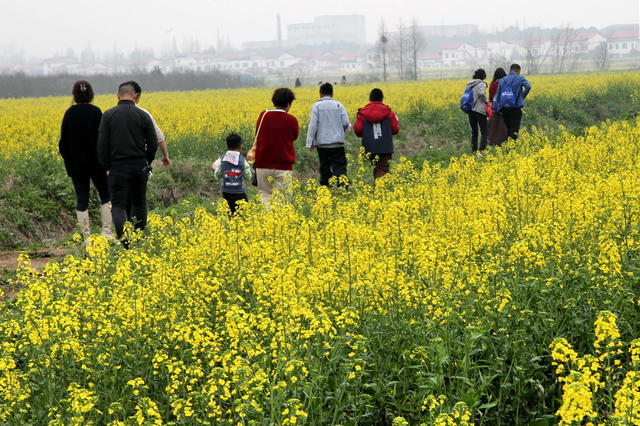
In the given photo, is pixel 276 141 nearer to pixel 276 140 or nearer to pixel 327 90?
pixel 276 140

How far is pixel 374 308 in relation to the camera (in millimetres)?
5484

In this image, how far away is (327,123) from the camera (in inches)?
462

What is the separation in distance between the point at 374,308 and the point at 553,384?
1.35 metres

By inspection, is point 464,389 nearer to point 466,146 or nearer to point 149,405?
point 149,405

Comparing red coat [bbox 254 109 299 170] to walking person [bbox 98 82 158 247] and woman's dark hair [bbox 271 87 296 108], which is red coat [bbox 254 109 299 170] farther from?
walking person [bbox 98 82 158 247]

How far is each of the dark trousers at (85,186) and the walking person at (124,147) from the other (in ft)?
2.49

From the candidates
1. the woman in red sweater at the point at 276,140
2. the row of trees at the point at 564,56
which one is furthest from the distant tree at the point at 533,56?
the woman in red sweater at the point at 276,140

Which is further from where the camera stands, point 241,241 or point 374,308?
point 241,241

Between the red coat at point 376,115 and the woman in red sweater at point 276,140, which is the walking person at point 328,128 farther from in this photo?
the woman in red sweater at point 276,140

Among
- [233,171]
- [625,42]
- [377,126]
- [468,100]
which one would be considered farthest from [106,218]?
[625,42]

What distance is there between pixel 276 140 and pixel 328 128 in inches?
70.9

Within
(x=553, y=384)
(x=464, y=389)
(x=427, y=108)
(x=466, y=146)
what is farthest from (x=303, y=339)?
(x=427, y=108)

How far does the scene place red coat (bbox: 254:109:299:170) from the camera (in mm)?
10062

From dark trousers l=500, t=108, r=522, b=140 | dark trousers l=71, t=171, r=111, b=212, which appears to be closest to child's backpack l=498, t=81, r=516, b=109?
dark trousers l=500, t=108, r=522, b=140
